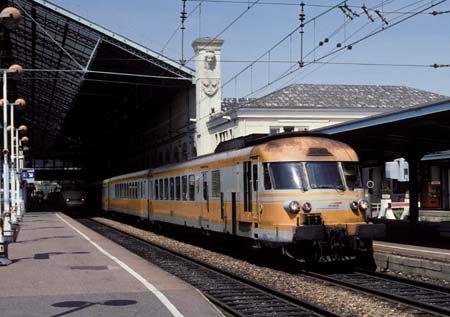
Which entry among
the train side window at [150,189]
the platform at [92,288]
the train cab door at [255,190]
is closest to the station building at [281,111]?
the train side window at [150,189]

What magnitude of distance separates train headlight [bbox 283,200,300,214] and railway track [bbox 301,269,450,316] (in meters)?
1.36

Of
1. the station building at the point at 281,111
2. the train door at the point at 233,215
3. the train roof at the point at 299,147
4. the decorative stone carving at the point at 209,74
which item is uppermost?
the decorative stone carving at the point at 209,74

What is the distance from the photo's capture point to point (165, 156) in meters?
62.1

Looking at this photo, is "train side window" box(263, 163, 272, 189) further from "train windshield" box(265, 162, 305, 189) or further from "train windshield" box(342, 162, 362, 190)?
"train windshield" box(342, 162, 362, 190)

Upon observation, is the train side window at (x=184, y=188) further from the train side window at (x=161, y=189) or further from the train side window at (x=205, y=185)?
the train side window at (x=161, y=189)

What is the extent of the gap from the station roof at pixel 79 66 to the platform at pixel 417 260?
1564 centimetres

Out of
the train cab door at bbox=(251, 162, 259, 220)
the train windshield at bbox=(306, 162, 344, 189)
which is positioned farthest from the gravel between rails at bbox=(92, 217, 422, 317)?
the train windshield at bbox=(306, 162, 344, 189)

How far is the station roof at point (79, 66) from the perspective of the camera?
40.5m

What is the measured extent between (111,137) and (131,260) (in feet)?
221

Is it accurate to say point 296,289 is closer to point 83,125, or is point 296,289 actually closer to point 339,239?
point 339,239

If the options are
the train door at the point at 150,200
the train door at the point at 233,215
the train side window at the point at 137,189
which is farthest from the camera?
the train side window at the point at 137,189

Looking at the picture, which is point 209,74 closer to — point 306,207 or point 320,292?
point 306,207

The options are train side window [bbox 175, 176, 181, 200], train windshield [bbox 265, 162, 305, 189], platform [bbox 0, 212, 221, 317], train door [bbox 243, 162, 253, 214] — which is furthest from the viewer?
train side window [bbox 175, 176, 181, 200]

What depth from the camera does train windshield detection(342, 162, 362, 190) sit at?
50.7ft
